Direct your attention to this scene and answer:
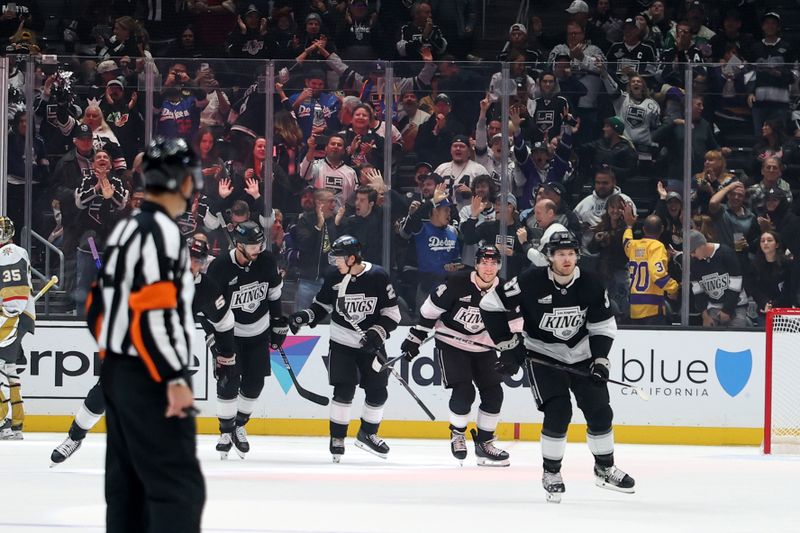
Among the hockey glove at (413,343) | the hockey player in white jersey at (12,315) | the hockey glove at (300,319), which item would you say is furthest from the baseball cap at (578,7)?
the hockey player in white jersey at (12,315)

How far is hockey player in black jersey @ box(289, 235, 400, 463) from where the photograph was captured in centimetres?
942

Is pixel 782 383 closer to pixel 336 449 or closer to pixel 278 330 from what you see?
pixel 336 449

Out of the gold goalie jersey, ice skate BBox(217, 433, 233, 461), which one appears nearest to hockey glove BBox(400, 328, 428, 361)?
ice skate BBox(217, 433, 233, 461)

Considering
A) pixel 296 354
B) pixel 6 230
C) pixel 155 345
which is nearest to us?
pixel 155 345

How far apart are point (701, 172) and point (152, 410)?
302 inches

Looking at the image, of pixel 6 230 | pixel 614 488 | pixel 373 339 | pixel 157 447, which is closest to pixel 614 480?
pixel 614 488

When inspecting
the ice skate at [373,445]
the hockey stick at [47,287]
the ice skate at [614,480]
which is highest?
the hockey stick at [47,287]

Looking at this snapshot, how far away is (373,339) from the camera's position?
9.30 m

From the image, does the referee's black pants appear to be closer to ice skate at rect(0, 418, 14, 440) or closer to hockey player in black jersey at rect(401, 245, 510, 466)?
hockey player in black jersey at rect(401, 245, 510, 466)

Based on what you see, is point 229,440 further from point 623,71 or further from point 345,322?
point 623,71

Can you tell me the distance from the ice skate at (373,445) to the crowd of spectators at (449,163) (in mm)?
1677

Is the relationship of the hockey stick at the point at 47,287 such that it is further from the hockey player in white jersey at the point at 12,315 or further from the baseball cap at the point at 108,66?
the baseball cap at the point at 108,66

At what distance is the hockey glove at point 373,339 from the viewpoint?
9297 millimetres

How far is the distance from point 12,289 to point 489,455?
12.2ft
